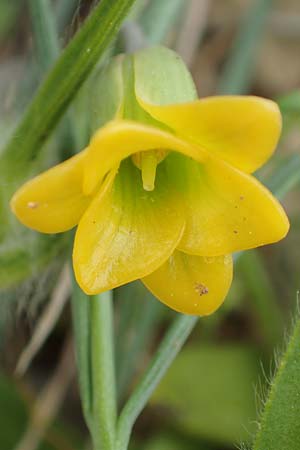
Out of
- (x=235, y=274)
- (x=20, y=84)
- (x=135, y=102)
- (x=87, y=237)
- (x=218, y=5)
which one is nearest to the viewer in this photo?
(x=87, y=237)

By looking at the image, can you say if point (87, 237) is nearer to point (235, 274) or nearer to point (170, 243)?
point (170, 243)

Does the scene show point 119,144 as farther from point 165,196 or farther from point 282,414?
point 282,414

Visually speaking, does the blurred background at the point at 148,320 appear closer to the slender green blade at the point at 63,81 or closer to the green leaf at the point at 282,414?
the slender green blade at the point at 63,81

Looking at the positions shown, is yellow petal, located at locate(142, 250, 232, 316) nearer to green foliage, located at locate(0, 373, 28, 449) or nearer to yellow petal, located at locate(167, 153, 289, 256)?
yellow petal, located at locate(167, 153, 289, 256)

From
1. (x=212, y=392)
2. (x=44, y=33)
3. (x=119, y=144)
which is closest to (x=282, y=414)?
(x=119, y=144)

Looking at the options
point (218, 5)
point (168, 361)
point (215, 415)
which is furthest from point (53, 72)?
point (218, 5)

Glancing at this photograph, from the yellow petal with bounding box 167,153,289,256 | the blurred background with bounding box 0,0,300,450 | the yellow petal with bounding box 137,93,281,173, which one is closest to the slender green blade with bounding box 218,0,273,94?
the blurred background with bounding box 0,0,300,450
